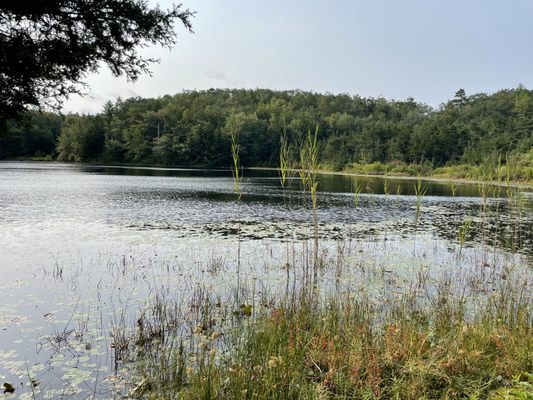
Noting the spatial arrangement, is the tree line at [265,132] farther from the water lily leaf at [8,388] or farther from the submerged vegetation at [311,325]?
the water lily leaf at [8,388]

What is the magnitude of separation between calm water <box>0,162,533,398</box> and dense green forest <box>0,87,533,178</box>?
56.2 metres

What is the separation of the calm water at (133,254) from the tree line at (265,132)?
5573 centimetres

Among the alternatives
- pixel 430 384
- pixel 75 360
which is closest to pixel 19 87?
pixel 75 360

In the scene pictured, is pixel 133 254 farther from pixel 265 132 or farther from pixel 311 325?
pixel 265 132

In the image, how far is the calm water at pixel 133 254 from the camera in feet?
19.8

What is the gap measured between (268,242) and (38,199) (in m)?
17.7

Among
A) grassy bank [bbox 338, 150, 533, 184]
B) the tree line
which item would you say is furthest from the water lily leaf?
the tree line

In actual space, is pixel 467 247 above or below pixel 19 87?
below

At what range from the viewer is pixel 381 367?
480cm

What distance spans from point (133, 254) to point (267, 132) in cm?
10088

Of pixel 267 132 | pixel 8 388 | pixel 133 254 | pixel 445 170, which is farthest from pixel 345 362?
pixel 267 132

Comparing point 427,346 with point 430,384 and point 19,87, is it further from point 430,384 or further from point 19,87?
point 19,87

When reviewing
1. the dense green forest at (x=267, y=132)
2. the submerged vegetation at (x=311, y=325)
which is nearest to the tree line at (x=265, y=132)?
the dense green forest at (x=267, y=132)

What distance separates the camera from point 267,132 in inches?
4373
